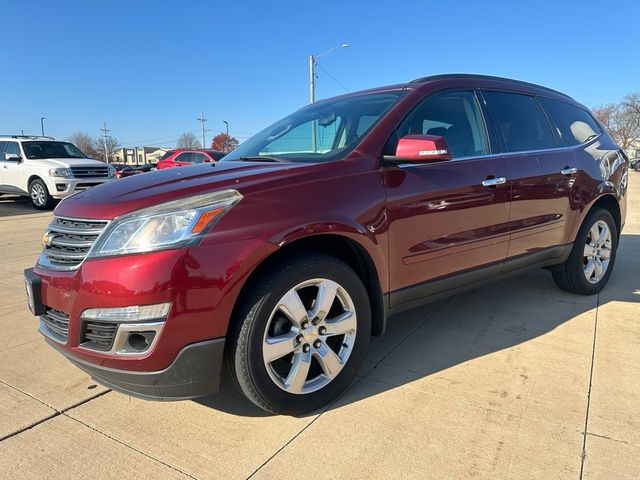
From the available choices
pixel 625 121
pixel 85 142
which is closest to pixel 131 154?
pixel 85 142

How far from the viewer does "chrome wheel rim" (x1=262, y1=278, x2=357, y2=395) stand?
2.17m

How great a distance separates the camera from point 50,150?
496 inches

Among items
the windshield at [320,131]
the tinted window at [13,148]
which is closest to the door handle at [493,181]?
the windshield at [320,131]

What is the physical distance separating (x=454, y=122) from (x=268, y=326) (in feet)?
6.45

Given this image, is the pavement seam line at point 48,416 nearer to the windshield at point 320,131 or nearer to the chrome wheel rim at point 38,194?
the windshield at point 320,131

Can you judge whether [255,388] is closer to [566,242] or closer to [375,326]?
[375,326]

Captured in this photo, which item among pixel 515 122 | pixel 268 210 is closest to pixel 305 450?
pixel 268 210

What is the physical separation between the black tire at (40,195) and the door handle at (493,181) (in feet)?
38.2

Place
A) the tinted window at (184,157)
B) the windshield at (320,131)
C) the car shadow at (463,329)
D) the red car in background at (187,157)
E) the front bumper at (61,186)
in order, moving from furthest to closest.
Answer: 1. the tinted window at (184,157)
2. the red car in background at (187,157)
3. the front bumper at (61,186)
4. the windshield at (320,131)
5. the car shadow at (463,329)

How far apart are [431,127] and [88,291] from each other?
2253 mm

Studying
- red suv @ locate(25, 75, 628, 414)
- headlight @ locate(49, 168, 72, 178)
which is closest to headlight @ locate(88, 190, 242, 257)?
red suv @ locate(25, 75, 628, 414)

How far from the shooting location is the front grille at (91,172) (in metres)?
11.7

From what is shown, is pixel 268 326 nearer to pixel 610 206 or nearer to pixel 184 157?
pixel 610 206

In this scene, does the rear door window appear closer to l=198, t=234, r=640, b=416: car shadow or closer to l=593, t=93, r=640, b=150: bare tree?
l=198, t=234, r=640, b=416: car shadow
